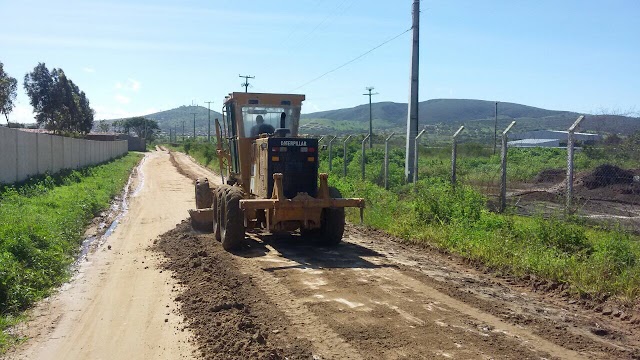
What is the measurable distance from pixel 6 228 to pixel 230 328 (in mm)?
6225

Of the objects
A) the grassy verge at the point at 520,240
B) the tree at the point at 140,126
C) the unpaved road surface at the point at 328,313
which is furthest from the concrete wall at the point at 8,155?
the tree at the point at 140,126

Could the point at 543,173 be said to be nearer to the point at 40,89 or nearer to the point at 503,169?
the point at 503,169

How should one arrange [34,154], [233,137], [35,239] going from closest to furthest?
[35,239] → [233,137] → [34,154]

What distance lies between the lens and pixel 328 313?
7.10 metres

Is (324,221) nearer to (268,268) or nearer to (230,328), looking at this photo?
(268,268)

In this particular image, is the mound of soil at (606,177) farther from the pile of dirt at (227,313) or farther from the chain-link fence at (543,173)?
the pile of dirt at (227,313)

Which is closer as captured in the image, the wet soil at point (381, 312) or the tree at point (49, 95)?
the wet soil at point (381, 312)

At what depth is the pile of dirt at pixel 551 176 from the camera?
909 inches

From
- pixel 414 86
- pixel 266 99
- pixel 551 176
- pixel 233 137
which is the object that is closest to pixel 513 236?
pixel 266 99

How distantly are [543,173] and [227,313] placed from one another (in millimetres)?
19895

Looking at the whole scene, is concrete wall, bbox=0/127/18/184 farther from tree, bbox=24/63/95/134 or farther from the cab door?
tree, bbox=24/63/95/134

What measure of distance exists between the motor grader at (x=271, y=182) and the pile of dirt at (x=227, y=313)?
98cm

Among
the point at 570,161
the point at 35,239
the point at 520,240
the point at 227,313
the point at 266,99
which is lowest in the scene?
the point at 227,313

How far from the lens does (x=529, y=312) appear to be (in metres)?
7.27
